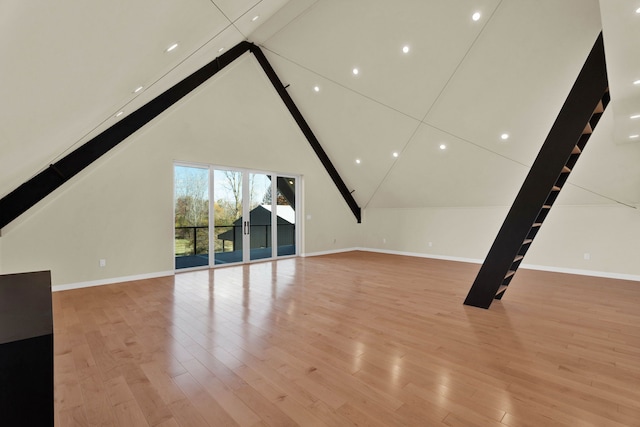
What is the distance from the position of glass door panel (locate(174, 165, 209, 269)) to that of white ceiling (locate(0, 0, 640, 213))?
5.61 ft

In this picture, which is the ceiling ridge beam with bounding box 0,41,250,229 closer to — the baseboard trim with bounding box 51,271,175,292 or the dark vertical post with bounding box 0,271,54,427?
the baseboard trim with bounding box 51,271,175,292

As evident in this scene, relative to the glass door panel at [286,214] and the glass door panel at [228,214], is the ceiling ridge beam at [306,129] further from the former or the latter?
the glass door panel at [228,214]

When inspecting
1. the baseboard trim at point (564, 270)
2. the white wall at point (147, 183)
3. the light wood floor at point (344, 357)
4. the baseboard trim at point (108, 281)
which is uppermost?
the white wall at point (147, 183)

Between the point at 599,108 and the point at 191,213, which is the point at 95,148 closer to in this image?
the point at 191,213

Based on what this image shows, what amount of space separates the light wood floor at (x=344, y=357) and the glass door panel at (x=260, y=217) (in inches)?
102

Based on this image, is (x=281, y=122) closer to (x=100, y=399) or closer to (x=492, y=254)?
(x=492, y=254)

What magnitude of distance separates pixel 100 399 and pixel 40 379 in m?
1.23

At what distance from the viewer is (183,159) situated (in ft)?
19.0

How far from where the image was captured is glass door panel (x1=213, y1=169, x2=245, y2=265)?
6398mm

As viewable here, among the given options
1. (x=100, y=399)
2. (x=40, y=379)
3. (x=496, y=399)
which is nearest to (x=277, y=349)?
(x=100, y=399)

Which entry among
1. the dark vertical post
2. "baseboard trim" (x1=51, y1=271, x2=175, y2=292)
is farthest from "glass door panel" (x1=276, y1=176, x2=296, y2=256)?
the dark vertical post

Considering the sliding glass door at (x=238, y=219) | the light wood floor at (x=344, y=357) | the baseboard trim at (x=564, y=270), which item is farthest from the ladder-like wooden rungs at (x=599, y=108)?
the sliding glass door at (x=238, y=219)

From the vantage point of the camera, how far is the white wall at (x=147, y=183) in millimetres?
4480

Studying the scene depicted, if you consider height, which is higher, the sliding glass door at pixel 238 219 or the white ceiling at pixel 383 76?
the white ceiling at pixel 383 76
